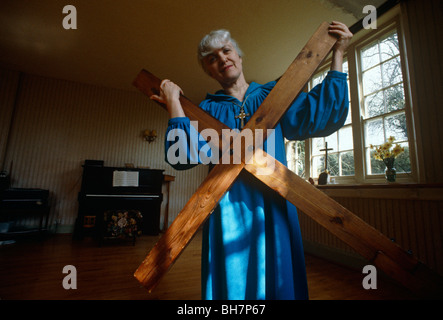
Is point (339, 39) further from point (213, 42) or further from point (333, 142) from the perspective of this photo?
point (333, 142)

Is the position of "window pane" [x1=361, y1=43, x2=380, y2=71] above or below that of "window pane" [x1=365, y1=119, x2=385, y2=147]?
above

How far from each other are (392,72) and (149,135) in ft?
15.7

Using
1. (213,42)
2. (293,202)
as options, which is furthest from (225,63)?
(293,202)

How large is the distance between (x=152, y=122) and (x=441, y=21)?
17.1 feet

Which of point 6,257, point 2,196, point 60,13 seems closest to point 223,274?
point 6,257

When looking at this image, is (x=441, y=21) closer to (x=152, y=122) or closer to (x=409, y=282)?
(x=409, y=282)

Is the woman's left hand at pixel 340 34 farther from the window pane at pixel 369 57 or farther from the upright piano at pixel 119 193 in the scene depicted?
the upright piano at pixel 119 193

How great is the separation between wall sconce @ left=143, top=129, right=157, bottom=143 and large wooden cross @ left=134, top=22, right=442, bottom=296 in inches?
191

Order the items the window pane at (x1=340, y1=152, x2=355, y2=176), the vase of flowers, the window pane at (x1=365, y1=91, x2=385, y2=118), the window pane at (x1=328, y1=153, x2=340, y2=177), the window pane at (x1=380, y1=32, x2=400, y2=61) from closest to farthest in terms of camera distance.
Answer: the vase of flowers, the window pane at (x1=380, y1=32, x2=400, y2=61), the window pane at (x1=365, y1=91, x2=385, y2=118), the window pane at (x1=340, y1=152, x2=355, y2=176), the window pane at (x1=328, y1=153, x2=340, y2=177)

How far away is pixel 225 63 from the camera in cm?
80

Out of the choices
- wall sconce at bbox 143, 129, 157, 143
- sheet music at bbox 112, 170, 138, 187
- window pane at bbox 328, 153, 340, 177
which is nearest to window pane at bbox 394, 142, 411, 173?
window pane at bbox 328, 153, 340, 177

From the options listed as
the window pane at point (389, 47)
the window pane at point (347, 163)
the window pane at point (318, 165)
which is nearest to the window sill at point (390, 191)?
the window pane at point (347, 163)

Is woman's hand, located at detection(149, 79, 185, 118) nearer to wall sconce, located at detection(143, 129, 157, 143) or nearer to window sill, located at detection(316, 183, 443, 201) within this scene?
window sill, located at detection(316, 183, 443, 201)

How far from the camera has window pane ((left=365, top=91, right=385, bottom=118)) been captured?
2.69 meters
